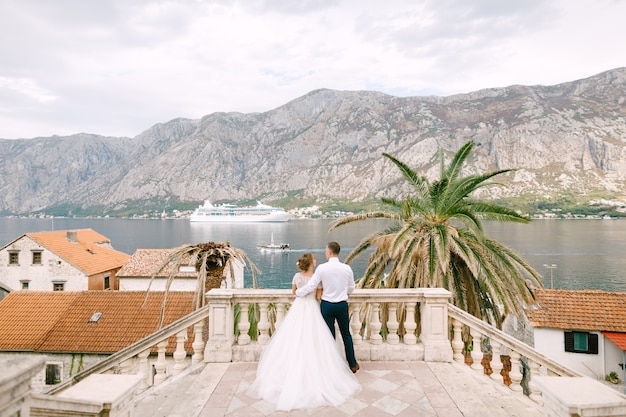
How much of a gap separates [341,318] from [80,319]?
21.1 m

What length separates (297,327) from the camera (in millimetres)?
5746

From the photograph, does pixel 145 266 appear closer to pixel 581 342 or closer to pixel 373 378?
pixel 373 378

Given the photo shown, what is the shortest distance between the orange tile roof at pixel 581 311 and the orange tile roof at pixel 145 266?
89.7ft

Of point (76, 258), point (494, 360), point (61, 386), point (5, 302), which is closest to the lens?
point (61, 386)

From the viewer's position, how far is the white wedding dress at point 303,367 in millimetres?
5152

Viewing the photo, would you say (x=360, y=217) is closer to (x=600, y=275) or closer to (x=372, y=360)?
(x=372, y=360)

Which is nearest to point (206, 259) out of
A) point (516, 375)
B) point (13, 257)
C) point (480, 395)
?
point (480, 395)

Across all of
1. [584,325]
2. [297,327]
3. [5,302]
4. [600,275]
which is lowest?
[600,275]

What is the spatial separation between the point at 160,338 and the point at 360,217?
6.96 m

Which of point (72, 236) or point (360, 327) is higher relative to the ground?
point (360, 327)

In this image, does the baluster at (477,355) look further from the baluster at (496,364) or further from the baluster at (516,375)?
the baluster at (516,375)

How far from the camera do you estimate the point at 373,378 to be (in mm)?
6035

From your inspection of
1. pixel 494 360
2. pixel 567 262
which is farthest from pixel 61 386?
pixel 567 262

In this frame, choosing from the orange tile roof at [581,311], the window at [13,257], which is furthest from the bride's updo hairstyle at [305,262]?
the window at [13,257]
